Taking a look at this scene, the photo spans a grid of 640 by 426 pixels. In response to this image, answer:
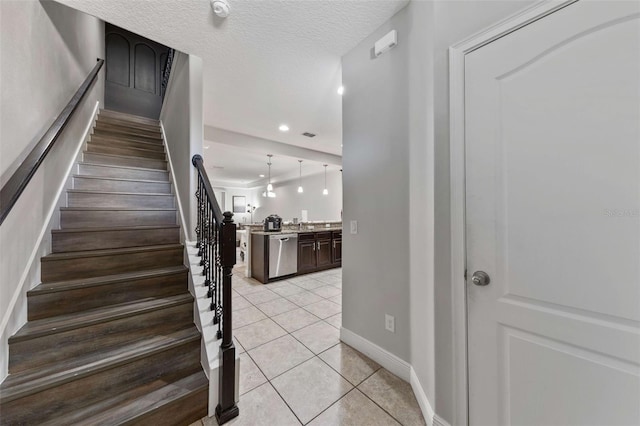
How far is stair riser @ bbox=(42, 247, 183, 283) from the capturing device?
1643 mm

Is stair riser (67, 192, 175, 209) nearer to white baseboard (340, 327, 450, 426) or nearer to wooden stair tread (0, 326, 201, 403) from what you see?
wooden stair tread (0, 326, 201, 403)

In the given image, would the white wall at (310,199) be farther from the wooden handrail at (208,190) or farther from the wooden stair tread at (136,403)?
the wooden stair tread at (136,403)

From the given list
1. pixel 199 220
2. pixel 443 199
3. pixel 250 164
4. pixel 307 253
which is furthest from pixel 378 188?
pixel 250 164

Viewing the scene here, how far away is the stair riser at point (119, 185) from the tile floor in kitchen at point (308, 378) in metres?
1.83

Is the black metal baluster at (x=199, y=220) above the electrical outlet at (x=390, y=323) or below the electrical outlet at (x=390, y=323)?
above

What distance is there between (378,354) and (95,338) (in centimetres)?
196

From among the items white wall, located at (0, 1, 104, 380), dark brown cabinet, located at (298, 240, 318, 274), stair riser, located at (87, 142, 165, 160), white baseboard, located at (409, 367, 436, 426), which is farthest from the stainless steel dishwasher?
white baseboard, located at (409, 367, 436, 426)

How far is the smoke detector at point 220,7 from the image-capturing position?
5.47ft

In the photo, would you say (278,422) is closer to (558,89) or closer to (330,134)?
(558,89)

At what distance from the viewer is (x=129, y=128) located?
3.69m

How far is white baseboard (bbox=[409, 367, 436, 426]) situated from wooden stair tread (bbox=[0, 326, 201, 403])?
1.51 meters

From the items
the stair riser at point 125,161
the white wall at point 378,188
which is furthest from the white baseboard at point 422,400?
the stair riser at point 125,161

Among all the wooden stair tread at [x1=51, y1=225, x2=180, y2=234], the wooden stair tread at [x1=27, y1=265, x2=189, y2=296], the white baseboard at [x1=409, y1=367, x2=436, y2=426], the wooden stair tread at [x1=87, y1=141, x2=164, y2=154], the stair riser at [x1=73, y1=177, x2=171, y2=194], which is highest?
the wooden stair tread at [x1=87, y1=141, x2=164, y2=154]

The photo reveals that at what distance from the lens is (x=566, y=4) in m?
0.93
